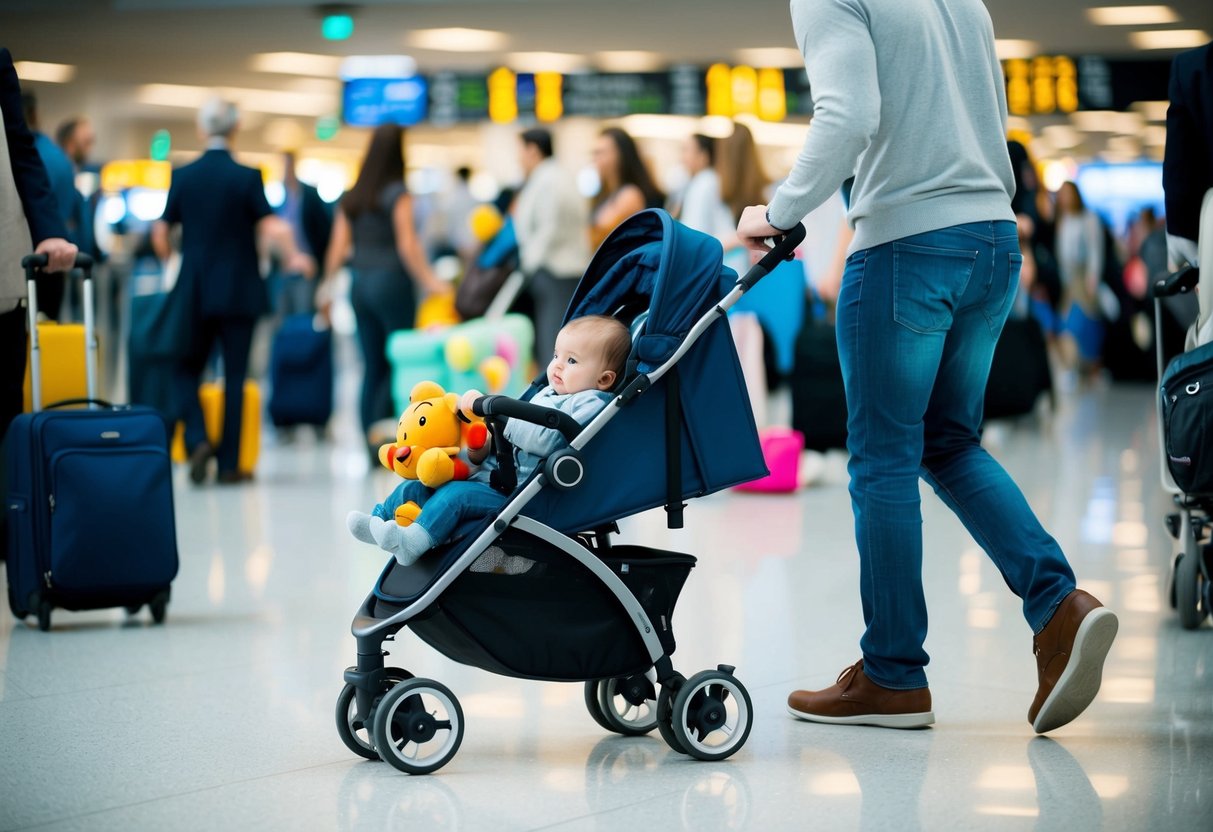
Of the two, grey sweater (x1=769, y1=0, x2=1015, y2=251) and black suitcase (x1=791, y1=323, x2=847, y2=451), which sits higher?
grey sweater (x1=769, y1=0, x2=1015, y2=251)

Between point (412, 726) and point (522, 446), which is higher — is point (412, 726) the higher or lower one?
the lower one

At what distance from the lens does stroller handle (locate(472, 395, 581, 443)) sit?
2.26 m

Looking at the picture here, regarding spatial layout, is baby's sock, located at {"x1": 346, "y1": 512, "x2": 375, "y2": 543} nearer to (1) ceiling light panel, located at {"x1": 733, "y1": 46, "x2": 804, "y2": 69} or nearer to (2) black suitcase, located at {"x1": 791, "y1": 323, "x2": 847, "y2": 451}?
(2) black suitcase, located at {"x1": 791, "y1": 323, "x2": 847, "y2": 451}

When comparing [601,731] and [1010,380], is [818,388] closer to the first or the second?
[1010,380]

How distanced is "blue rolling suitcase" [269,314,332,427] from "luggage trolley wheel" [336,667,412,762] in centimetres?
560

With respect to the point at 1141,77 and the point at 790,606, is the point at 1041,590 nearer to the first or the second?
the point at 790,606

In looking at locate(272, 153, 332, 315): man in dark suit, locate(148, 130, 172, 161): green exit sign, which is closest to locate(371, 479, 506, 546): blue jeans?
locate(272, 153, 332, 315): man in dark suit

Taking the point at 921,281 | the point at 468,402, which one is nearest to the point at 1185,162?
the point at 921,281

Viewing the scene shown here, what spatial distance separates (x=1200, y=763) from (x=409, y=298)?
5413 mm

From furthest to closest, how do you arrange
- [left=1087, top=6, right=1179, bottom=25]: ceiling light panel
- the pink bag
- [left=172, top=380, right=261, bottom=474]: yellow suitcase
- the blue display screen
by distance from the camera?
the blue display screen
[left=1087, top=6, right=1179, bottom=25]: ceiling light panel
[left=172, top=380, right=261, bottom=474]: yellow suitcase
the pink bag

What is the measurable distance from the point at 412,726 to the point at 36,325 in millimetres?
1894

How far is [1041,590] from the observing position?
8.39 feet

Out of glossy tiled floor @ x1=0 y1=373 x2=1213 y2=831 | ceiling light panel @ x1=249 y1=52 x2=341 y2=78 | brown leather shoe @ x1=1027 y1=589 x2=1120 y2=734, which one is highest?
ceiling light panel @ x1=249 y1=52 x2=341 y2=78

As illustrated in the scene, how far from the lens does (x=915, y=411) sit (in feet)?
8.32
